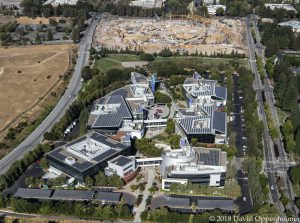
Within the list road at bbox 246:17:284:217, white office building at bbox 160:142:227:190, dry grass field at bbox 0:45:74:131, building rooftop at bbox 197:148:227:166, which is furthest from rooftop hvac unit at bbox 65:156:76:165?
road at bbox 246:17:284:217

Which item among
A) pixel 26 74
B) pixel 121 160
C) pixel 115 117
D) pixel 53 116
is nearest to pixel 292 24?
pixel 115 117

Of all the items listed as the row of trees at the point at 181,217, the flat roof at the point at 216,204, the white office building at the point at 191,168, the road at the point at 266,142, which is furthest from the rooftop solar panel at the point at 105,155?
the road at the point at 266,142

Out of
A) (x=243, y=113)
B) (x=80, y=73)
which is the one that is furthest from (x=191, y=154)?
(x=80, y=73)

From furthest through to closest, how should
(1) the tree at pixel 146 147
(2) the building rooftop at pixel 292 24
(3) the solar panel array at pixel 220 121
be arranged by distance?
(2) the building rooftop at pixel 292 24 < (3) the solar panel array at pixel 220 121 < (1) the tree at pixel 146 147

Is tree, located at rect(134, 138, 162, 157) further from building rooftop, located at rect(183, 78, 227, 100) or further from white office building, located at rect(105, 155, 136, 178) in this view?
building rooftop, located at rect(183, 78, 227, 100)

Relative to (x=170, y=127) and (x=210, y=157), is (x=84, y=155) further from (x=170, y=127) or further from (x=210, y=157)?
(x=210, y=157)

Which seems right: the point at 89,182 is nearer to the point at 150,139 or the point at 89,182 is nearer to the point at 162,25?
the point at 150,139

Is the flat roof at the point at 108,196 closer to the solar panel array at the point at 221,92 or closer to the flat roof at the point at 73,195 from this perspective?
the flat roof at the point at 73,195
